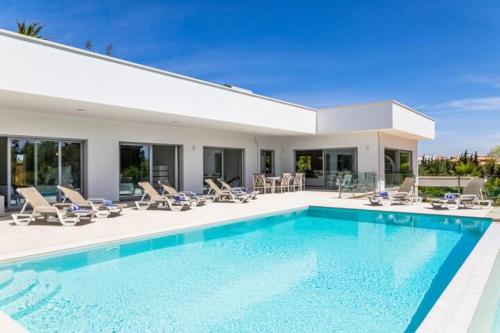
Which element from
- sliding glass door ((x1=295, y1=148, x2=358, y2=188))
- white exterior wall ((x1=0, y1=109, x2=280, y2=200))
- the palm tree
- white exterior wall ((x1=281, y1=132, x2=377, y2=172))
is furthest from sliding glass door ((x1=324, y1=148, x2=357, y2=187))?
the palm tree

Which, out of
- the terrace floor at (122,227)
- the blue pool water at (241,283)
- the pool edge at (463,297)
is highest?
Result: the terrace floor at (122,227)

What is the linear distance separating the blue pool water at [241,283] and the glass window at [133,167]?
679 centimetres

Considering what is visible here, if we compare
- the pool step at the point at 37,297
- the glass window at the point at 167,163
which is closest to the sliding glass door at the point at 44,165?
the glass window at the point at 167,163

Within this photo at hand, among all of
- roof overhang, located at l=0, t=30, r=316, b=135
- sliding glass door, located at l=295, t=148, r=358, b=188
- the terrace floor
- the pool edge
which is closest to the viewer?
the pool edge

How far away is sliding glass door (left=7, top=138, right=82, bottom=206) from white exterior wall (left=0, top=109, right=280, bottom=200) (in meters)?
0.41

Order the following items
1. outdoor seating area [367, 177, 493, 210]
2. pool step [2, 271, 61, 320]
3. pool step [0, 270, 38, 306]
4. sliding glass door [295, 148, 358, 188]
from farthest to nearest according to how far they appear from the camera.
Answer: sliding glass door [295, 148, 358, 188]
outdoor seating area [367, 177, 493, 210]
pool step [0, 270, 38, 306]
pool step [2, 271, 61, 320]

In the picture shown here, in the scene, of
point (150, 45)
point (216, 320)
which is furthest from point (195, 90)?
point (150, 45)

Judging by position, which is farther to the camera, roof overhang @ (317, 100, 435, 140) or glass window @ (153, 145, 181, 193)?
glass window @ (153, 145, 181, 193)

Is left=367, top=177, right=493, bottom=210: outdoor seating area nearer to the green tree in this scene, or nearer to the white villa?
the white villa

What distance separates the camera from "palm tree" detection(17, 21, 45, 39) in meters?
23.4

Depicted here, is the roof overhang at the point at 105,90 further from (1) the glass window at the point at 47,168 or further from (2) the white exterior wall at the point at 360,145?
(2) the white exterior wall at the point at 360,145

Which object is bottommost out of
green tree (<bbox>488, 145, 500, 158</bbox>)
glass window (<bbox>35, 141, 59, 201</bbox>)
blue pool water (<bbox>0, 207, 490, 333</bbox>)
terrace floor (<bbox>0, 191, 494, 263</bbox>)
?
blue pool water (<bbox>0, 207, 490, 333</bbox>)

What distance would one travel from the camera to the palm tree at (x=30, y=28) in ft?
76.8

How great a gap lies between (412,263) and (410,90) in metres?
22.9
